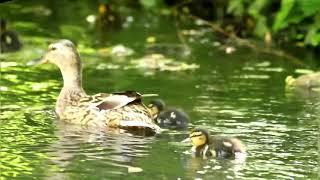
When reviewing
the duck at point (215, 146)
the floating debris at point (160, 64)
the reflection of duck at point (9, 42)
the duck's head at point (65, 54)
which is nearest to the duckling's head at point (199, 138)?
the duck at point (215, 146)

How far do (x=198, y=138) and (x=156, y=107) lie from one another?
5.37ft

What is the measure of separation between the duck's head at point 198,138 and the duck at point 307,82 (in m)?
3.34

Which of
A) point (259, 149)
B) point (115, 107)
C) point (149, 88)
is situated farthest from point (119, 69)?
point (259, 149)

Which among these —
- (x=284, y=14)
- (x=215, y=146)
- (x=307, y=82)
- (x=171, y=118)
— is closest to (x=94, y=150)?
(x=215, y=146)

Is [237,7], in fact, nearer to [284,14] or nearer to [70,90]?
[284,14]

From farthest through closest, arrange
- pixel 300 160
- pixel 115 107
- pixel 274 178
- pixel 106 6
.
Answer: pixel 106 6, pixel 115 107, pixel 300 160, pixel 274 178

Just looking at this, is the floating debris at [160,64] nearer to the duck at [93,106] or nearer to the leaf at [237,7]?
the leaf at [237,7]

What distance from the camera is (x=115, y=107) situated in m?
9.52

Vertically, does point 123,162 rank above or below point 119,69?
below

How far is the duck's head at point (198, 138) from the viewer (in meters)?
8.52

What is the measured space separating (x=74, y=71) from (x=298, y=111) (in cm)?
208

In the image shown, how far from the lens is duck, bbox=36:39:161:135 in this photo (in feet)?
30.9

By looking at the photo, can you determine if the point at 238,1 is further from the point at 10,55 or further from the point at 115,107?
the point at 115,107

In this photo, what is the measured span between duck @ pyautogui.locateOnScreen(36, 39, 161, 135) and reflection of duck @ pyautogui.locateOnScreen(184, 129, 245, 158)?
0.81 metres
